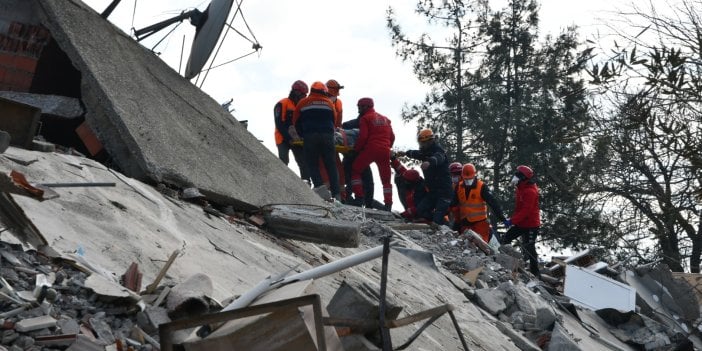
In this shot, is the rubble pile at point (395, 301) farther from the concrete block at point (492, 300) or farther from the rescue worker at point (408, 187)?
the rescue worker at point (408, 187)

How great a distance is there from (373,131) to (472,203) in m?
1.77

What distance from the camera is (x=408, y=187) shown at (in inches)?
583

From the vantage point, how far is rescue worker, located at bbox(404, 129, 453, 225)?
1384 cm

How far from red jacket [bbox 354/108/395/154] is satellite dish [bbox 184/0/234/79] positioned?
4414 millimetres

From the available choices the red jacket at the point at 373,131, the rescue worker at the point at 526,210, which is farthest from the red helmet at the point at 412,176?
the rescue worker at the point at 526,210

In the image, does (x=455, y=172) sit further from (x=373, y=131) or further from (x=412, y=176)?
(x=373, y=131)

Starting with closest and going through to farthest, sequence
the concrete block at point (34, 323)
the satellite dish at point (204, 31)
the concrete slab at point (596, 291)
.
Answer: the concrete block at point (34, 323) → the satellite dish at point (204, 31) → the concrete slab at point (596, 291)

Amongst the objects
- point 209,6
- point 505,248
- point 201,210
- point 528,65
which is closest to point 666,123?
point 201,210

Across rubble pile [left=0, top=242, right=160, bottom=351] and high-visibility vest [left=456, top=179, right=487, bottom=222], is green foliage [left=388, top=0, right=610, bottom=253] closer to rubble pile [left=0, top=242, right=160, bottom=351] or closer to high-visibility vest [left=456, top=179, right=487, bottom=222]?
high-visibility vest [left=456, top=179, right=487, bottom=222]

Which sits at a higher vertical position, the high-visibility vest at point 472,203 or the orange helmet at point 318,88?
the orange helmet at point 318,88

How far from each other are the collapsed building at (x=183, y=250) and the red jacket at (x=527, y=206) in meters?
1.72

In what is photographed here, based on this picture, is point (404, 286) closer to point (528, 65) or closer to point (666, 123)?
point (666, 123)

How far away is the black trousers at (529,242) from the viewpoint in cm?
1317

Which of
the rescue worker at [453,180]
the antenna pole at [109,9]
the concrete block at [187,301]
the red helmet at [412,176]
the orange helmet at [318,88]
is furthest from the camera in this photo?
the red helmet at [412,176]
